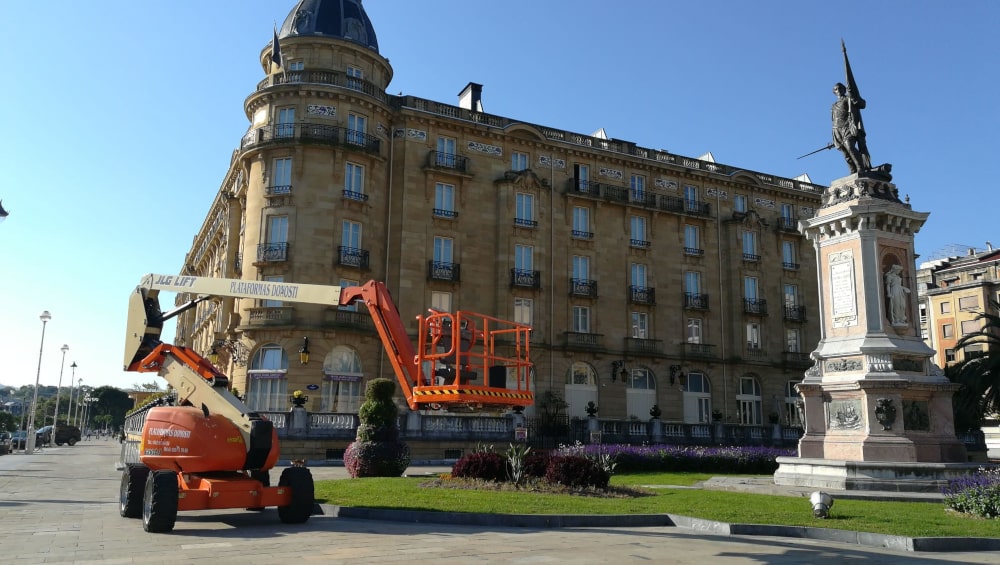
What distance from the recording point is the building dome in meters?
41.9

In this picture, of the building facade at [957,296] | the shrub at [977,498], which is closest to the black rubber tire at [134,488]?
the shrub at [977,498]

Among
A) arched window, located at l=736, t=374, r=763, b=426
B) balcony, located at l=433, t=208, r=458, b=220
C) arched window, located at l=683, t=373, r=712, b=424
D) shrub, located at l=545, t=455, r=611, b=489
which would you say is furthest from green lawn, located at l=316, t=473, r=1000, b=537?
arched window, located at l=736, t=374, r=763, b=426

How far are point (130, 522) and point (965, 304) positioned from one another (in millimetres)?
82517

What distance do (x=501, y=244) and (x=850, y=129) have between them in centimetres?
2450

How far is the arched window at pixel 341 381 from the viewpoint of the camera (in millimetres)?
38000

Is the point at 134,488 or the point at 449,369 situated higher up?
the point at 449,369

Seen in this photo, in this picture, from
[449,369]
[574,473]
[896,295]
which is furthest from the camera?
[896,295]

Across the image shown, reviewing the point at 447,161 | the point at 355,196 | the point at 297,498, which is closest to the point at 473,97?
the point at 447,161

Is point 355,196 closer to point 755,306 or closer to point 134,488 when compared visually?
point 134,488

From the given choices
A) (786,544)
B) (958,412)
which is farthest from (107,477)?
(958,412)

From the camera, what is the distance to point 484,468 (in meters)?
19.0

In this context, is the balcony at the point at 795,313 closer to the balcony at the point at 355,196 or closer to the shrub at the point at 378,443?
the balcony at the point at 355,196

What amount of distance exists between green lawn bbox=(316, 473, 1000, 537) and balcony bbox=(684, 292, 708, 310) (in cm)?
3157

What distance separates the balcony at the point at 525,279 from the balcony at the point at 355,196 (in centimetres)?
932
